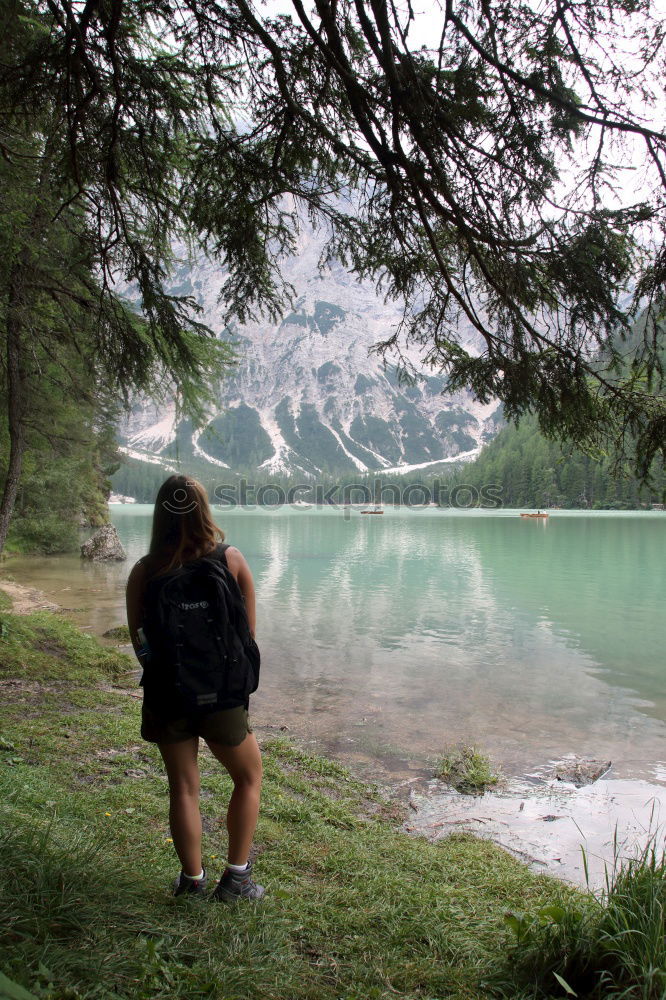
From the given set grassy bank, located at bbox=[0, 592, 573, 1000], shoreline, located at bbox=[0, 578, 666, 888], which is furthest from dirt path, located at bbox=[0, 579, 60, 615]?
shoreline, located at bbox=[0, 578, 666, 888]

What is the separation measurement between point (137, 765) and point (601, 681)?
880 cm

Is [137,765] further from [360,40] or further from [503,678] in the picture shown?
[503,678]

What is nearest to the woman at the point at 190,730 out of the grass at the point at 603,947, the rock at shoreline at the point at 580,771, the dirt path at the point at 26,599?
the grass at the point at 603,947

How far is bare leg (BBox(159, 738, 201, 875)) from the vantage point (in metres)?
2.46

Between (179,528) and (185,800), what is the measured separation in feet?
3.82

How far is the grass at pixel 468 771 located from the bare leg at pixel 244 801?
3.71 m

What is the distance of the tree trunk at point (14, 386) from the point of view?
4910 millimetres

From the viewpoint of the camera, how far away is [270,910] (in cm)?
250

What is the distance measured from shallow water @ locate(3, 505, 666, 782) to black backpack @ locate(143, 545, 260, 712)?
14.6 ft

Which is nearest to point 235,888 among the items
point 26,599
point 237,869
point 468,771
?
point 237,869

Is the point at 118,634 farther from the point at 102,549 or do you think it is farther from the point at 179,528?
the point at 102,549

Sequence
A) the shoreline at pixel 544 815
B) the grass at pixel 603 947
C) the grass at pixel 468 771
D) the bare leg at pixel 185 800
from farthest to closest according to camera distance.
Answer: the grass at pixel 468 771 < the shoreline at pixel 544 815 < the bare leg at pixel 185 800 < the grass at pixel 603 947

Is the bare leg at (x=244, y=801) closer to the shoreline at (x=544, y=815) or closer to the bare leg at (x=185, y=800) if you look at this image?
the bare leg at (x=185, y=800)

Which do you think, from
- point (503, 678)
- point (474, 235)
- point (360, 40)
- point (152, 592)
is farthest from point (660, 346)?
point (503, 678)
